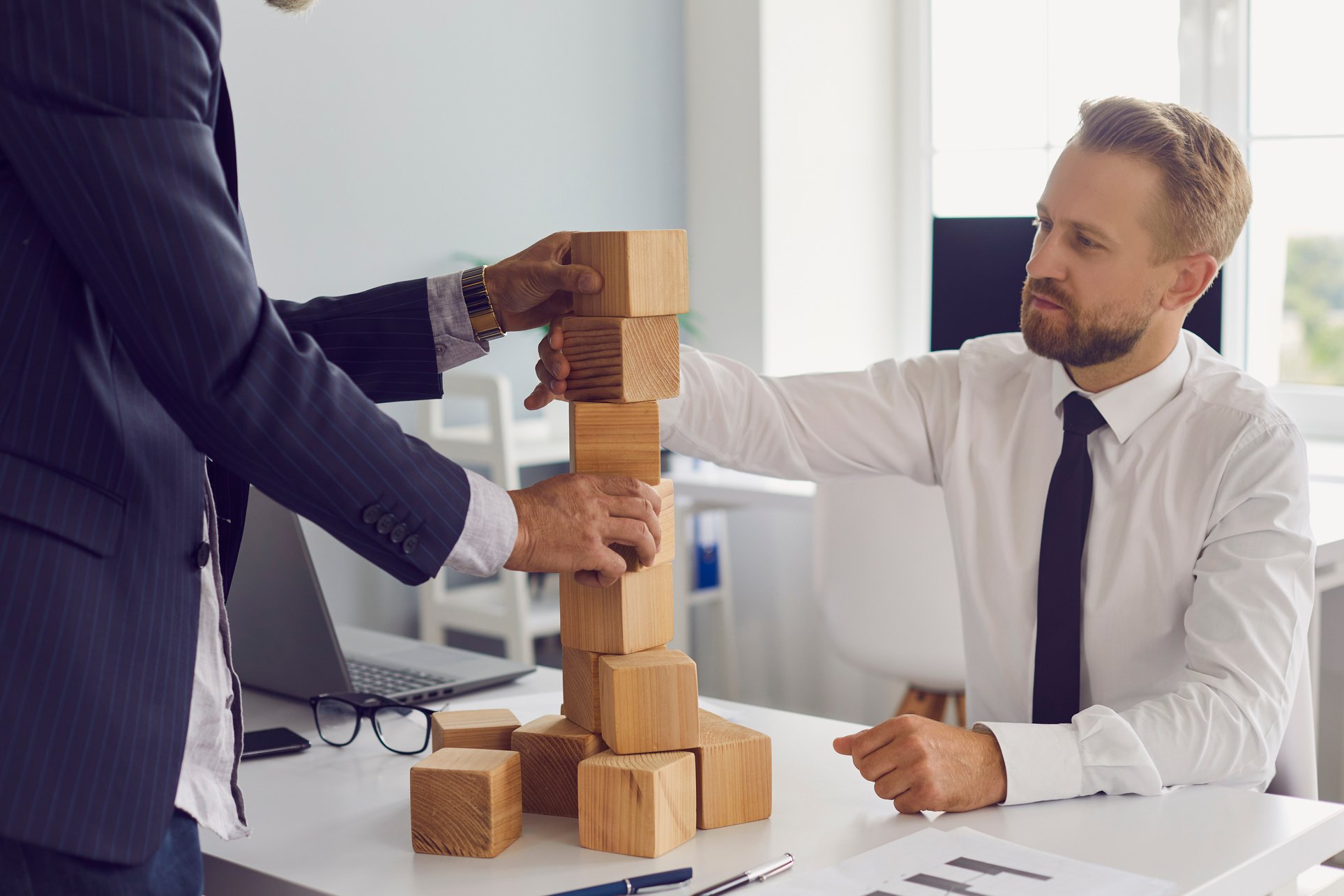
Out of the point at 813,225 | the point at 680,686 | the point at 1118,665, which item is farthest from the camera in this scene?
the point at 813,225

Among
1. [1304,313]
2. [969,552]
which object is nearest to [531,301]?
[969,552]

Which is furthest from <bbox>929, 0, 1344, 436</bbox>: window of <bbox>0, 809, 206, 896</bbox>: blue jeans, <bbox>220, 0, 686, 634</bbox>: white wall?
<bbox>0, 809, 206, 896</bbox>: blue jeans

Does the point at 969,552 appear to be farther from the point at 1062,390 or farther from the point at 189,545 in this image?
the point at 189,545

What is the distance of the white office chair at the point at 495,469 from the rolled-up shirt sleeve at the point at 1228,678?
73.0 inches

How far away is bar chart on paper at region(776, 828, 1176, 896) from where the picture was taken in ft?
2.94

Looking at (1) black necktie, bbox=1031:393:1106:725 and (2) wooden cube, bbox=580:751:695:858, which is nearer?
(2) wooden cube, bbox=580:751:695:858

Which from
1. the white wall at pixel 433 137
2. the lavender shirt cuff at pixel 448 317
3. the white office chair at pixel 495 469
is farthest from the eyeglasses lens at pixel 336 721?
the white wall at pixel 433 137

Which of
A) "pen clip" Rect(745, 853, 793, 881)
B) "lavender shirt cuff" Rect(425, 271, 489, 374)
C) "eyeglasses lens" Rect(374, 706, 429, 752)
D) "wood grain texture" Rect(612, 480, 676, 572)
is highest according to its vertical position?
"lavender shirt cuff" Rect(425, 271, 489, 374)

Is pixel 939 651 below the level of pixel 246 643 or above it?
below

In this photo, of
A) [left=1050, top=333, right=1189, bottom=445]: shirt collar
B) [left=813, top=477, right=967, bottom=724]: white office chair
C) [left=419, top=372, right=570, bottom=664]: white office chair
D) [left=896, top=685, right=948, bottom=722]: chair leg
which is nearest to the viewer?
[left=1050, top=333, right=1189, bottom=445]: shirt collar

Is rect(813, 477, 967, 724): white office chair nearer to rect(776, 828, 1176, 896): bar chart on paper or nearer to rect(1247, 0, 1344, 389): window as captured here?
rect(776, 828, 1176, 896): bar chart on paper

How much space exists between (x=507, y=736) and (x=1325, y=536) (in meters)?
1.46

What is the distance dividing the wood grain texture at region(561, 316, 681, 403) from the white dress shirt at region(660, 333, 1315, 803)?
415 millimetres

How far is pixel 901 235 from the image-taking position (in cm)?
418
